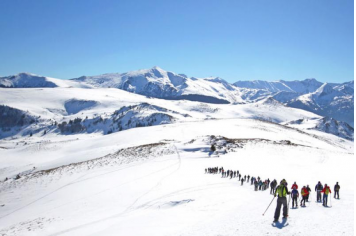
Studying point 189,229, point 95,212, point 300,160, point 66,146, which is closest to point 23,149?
point 66,146

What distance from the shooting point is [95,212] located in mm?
23797

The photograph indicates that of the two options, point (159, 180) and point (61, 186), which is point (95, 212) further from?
point (61, 186)

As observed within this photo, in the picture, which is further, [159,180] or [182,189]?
[159,180]


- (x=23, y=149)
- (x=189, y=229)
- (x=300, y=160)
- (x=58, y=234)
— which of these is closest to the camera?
(x=189, y=229)

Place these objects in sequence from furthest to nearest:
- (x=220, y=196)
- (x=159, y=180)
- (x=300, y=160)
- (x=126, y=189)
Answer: (x=300, y=160)
(x=159, y=180)
(x=126, y=189)
(x=220, y=196)

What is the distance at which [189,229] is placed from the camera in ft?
48.3

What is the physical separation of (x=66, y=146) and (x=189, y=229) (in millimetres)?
82171

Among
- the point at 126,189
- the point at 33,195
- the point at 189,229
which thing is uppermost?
the point at 189,229

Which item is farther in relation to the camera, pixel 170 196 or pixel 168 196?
pixel 168 196

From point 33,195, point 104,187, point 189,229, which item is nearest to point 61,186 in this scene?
point 33,195

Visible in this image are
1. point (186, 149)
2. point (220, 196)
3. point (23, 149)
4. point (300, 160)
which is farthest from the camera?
point (23, 149)

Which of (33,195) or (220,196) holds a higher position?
(220,196)

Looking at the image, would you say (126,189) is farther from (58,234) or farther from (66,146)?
(66,146)

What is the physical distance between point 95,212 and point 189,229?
1231 cm
